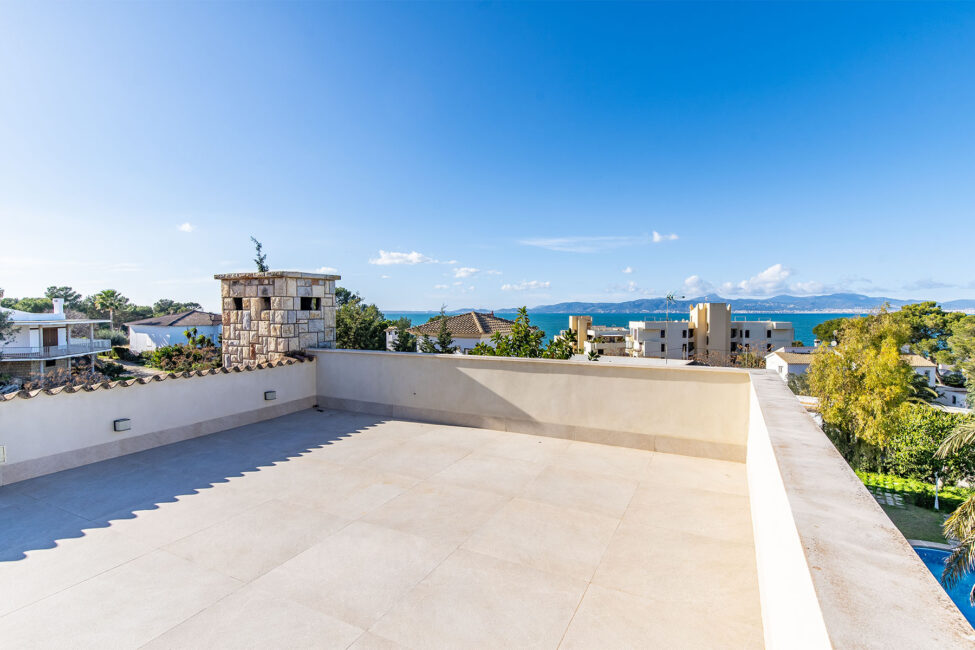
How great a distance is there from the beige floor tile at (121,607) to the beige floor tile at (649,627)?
2085mm

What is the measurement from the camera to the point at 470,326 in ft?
115

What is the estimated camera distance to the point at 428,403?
6.02 metres

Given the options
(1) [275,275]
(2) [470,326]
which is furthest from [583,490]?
(2) [470,326]

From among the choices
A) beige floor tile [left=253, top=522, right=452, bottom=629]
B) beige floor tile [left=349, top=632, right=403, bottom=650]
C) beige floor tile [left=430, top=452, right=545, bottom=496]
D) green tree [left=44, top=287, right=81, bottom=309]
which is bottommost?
beige floor tile [left=349, top=632, right=403, bottom=650]

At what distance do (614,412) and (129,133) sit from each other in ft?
39.7

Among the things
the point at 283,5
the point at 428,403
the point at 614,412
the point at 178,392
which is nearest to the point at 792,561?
Result: the point at 614,412

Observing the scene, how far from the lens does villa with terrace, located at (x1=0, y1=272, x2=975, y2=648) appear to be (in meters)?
1.72

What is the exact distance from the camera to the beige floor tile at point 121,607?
207 centimetres

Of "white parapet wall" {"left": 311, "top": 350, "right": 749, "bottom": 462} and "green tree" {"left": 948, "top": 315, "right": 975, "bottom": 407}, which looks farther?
"green tree" {"left": 948, "top": 315, "right": 975, "bottom": 407}

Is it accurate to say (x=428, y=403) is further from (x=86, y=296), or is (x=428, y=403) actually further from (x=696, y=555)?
(x=86, y=296)

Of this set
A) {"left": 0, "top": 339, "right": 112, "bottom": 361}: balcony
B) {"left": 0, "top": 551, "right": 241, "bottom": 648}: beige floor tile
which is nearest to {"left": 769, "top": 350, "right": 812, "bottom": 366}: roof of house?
{"left": 0, "top": 551, "right": 241, "bottom": 648}: beige floor tile

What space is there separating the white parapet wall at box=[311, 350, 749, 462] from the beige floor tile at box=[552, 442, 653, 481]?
0.53ft

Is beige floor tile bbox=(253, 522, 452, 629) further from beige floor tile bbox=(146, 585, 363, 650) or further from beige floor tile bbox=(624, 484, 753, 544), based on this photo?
beige floor tile bbox=(624, 484, 753, 544)

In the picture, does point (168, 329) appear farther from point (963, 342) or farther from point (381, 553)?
point (963, 342)
